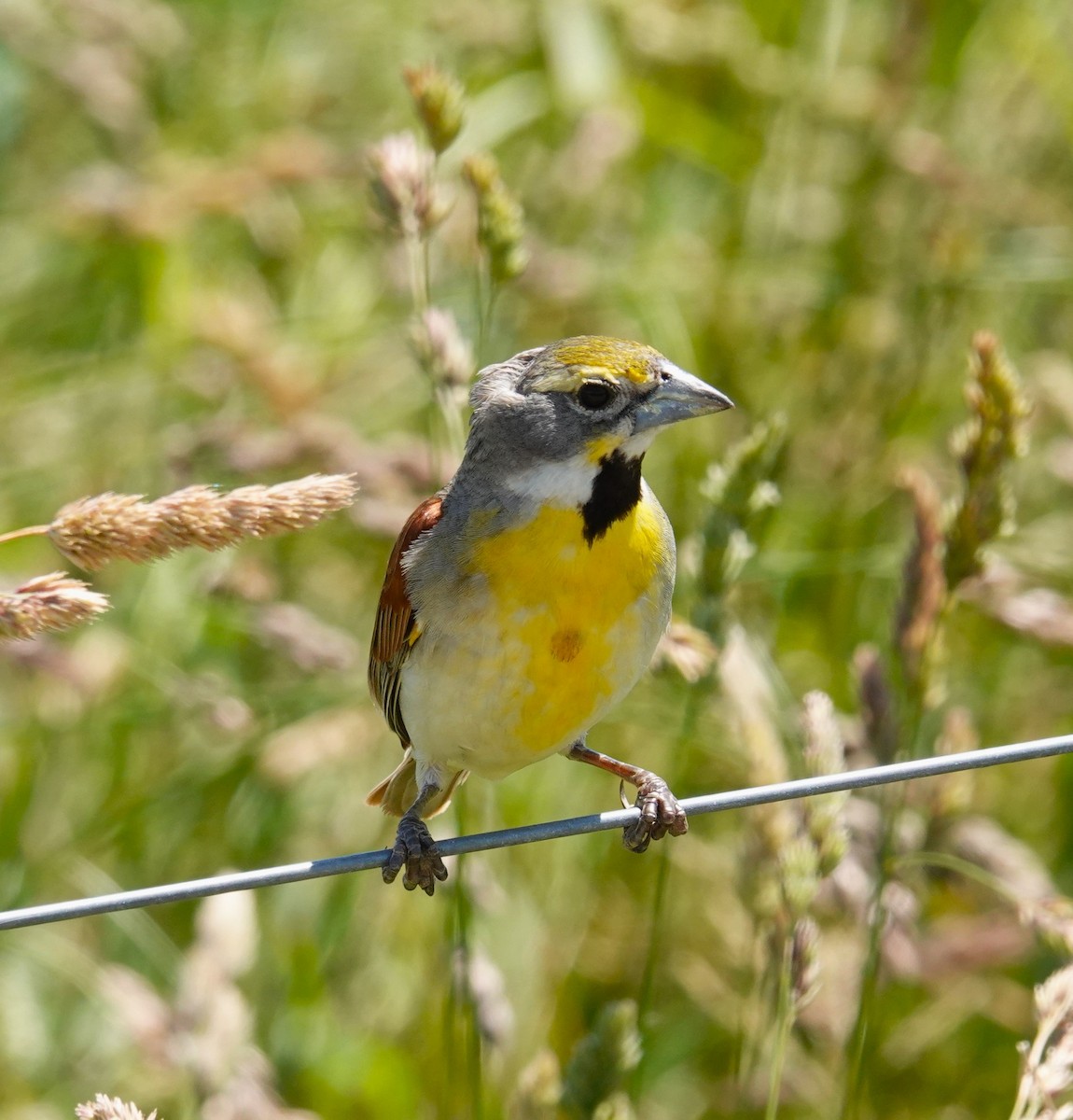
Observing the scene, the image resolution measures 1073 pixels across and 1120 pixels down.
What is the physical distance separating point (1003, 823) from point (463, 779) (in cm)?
199

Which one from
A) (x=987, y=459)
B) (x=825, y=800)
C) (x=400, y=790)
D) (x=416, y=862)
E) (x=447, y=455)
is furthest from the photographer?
(x=400, y=790)

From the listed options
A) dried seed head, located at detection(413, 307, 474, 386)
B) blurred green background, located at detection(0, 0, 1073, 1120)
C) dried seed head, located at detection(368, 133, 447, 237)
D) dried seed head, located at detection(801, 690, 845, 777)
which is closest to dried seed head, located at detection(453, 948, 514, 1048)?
blurred green background, located at detection(0, 0, 1073, 1120)

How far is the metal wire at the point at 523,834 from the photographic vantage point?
2.12 meters

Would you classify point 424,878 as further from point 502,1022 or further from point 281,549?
point 281,549

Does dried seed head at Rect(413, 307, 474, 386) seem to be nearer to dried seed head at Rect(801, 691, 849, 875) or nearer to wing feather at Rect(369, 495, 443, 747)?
wing feather at Rect(369, 495, 443, 747)

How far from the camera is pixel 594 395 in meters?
2.98

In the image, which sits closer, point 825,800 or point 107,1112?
point 107,1112

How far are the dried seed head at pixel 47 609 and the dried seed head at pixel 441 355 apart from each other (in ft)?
3.40

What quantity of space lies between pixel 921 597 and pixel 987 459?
0.89ft

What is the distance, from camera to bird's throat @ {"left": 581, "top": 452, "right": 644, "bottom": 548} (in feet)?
9.67

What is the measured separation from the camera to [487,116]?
513 cm

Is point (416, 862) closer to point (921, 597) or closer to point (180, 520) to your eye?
point (921, 597)

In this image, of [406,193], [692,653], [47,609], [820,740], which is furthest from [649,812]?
[47,609]

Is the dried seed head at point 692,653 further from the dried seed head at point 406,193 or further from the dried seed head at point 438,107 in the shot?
the dried seed head at point 438,107
